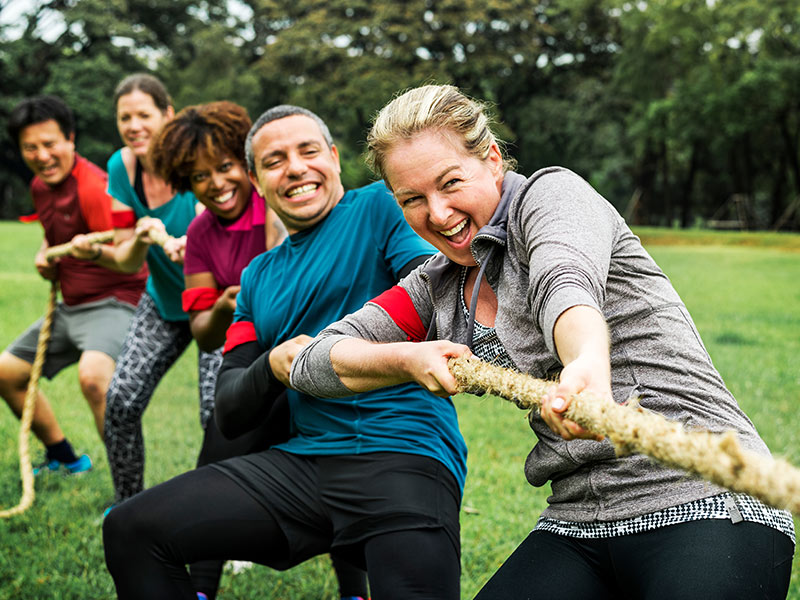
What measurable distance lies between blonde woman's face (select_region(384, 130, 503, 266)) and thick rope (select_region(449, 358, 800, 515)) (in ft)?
2.25

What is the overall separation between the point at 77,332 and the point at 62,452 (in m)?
1.02

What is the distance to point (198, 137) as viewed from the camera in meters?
4.00

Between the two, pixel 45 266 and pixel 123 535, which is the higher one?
pixel 45 266

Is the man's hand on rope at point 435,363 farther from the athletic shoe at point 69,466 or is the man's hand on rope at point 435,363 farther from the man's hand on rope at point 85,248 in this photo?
the athletic shoe at point 69,466

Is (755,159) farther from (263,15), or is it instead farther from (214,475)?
(214,475)

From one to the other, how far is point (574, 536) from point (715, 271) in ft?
57.7

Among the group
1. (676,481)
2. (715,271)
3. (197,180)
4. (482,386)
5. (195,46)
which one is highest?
(195,46)

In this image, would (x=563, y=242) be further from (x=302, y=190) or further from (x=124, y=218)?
(x=124, y=218)

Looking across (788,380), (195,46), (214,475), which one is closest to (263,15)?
(195,46)

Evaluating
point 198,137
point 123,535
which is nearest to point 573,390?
point 123,535

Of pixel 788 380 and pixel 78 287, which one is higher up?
pixel 78 287

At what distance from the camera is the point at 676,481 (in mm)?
2117

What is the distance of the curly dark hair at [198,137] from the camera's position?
396cm

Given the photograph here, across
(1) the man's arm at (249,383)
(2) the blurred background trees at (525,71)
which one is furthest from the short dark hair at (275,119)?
(2) the blurred background trees at (525,71)
